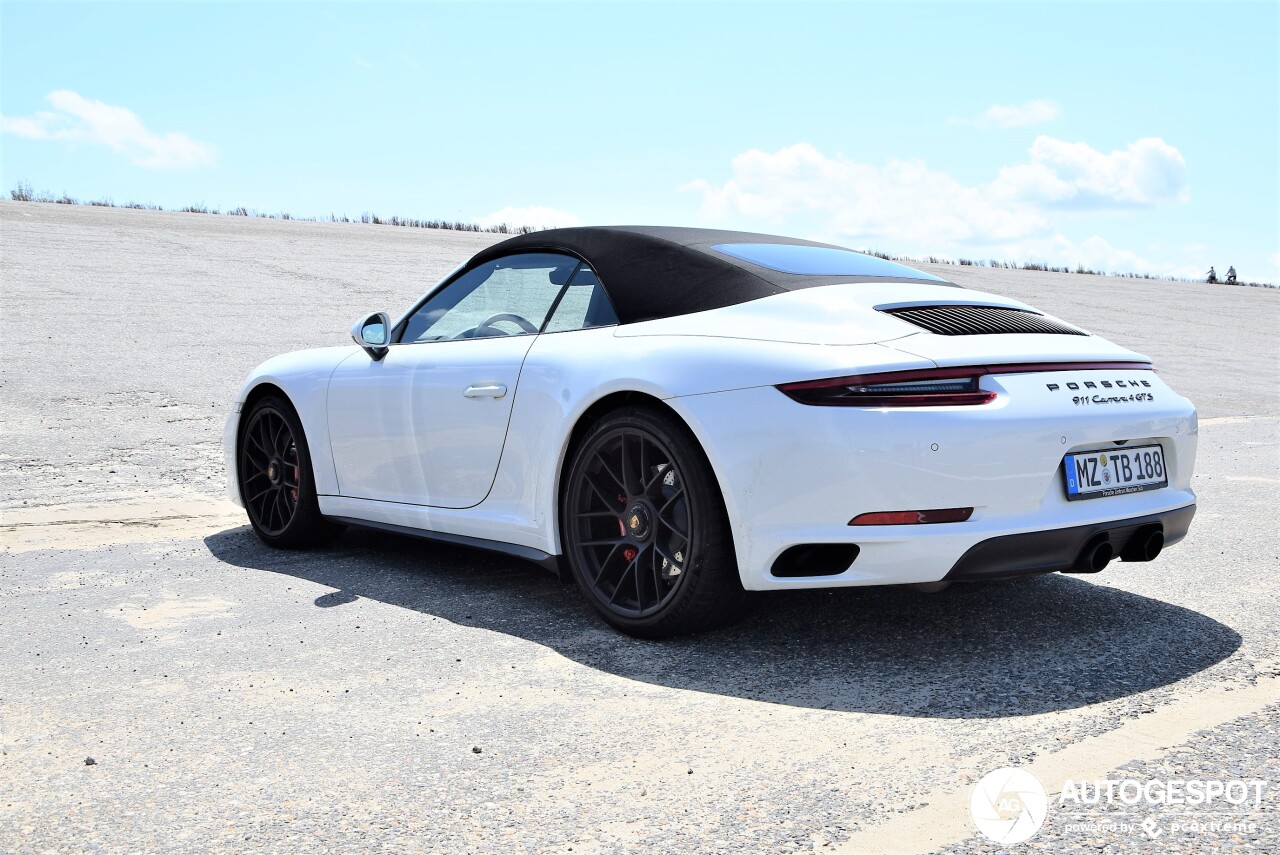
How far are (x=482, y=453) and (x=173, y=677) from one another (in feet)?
4.52

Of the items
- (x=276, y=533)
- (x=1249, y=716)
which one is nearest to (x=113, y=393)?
(x=276, y=533)

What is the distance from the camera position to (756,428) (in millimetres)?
3551

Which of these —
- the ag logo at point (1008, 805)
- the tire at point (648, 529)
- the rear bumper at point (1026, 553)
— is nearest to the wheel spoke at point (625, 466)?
the tire at point (648, 529)

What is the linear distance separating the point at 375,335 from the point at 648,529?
78.0 inches

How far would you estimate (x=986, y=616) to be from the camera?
4.21 metres

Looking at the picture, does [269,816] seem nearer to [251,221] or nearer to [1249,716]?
[1249,716]

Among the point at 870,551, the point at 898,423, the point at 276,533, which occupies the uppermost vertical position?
the point at 898,423

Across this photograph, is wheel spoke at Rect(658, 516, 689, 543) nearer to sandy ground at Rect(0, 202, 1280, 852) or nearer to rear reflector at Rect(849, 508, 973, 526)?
sandy ground at Rect(0, 202, 1280, 852)

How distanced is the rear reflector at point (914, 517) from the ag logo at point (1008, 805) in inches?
33.4

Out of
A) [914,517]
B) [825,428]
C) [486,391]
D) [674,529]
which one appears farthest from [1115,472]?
[486,391]

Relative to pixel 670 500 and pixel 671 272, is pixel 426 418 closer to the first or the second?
pixel 671 272

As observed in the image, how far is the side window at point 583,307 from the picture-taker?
430 cm

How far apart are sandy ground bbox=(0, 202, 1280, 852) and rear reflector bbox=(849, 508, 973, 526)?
1.57 ft

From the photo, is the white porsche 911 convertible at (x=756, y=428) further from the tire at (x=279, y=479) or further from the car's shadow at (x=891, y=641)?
the tire at (x=279, y=479)
